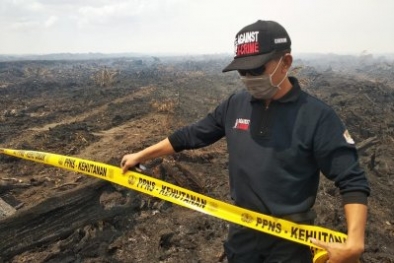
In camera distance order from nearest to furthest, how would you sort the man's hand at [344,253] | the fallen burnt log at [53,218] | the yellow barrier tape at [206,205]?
the man's hand at [344,253]
the yellow barrier tape at [206,205]
the fallen burnt log at [53,218]

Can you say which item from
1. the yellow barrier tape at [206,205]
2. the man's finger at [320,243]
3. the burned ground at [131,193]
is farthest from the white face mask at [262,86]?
the burned ground at [131,193]

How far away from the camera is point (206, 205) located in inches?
123

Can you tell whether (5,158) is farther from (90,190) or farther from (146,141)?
(90,190)

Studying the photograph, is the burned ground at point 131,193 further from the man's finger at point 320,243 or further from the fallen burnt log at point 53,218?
the man's finger at point 320,243

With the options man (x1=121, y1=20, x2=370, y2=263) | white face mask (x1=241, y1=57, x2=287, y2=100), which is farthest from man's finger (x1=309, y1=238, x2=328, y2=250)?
white face mask (x1=241, y1=57, x2=287, y2=100)

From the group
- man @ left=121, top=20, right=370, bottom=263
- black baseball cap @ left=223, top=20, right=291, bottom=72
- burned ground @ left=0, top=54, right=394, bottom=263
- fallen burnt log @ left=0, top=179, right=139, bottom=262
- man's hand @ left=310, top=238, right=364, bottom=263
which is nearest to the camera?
man's hand @ left=310, top=238, right=364, bottom=263

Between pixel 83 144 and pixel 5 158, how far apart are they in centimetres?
231

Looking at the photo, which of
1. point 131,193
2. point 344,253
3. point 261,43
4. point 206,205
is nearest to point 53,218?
point 131,193

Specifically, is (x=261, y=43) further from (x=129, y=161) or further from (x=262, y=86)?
(x=129, y=161)

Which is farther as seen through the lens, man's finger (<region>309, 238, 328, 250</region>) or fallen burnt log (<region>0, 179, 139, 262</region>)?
fallen burnt log (<region>0, 179, 139, 262</region>)

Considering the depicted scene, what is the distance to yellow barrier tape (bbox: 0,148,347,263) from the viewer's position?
2324mm

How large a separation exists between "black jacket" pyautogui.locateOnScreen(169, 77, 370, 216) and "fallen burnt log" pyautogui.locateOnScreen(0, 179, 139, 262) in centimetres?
305

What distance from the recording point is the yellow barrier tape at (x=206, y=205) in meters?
2.32

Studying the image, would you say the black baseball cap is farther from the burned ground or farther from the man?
the burned ground
